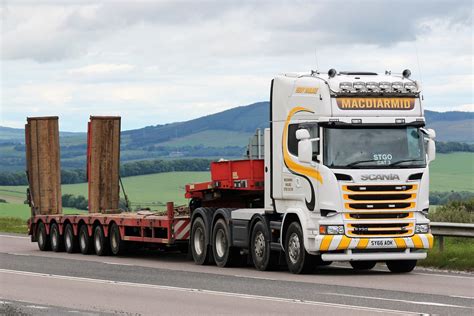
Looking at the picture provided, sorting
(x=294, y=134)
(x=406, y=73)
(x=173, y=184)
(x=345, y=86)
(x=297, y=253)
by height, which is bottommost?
(x=297, y=253)

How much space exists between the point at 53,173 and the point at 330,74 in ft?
53.1

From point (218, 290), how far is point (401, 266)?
17.8ft

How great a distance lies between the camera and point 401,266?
22.5 metres

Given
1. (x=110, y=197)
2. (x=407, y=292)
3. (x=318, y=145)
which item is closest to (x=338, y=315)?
(x=407, y=292)

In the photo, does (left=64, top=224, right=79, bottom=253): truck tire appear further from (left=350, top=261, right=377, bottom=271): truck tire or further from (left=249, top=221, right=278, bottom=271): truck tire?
(left=350, top=261, right=377, bottom=271): truck tire

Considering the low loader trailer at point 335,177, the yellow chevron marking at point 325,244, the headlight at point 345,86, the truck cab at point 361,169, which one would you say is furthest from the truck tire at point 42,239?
the headlight at point 345,86

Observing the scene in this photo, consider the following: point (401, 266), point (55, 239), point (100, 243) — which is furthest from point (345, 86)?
point (55, 239)

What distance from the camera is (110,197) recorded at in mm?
35062

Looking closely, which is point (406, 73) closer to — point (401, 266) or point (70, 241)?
point (401, 266)

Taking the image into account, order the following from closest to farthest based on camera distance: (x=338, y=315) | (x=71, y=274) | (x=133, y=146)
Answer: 1. (x=338, y=315)
2. (x=71, y=274)
3. (x=133, y=146)

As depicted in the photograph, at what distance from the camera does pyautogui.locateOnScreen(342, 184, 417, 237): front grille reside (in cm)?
2142

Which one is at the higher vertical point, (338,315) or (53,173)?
(53,173)

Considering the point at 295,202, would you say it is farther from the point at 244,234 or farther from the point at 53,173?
the point at 53,173

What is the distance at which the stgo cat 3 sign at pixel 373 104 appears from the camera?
21688 mm
